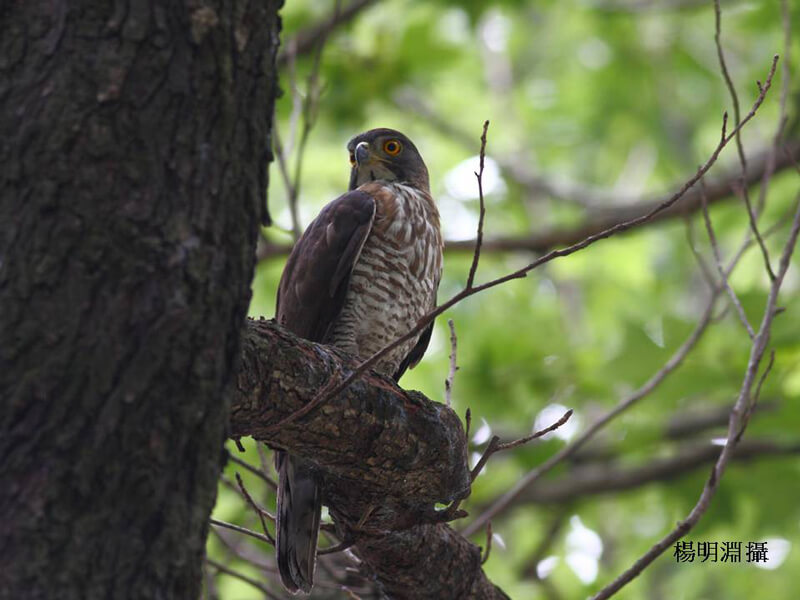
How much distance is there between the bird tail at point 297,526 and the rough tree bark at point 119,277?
1698mm

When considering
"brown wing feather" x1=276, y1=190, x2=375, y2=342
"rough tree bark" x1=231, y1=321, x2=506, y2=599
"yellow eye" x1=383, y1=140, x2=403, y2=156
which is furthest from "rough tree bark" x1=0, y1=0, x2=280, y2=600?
"yellow eye" x1=383, y1=140, x2=403, y2=156

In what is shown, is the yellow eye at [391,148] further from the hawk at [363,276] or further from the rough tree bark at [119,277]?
the rough tree bark at [119,277]

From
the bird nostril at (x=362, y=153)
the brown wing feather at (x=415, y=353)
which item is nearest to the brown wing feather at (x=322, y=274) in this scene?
the brown wing feather at (x=415, y=353)

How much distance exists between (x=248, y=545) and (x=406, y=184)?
2237mm

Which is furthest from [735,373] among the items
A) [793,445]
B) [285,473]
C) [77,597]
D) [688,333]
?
[77,597]

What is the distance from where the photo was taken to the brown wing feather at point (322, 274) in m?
4.05

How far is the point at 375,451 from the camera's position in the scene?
9.09ft

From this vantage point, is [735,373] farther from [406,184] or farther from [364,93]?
[364,93]

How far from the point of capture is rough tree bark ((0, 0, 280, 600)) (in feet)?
4.89

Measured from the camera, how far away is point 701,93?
1016cm

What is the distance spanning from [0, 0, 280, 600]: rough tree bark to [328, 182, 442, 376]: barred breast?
2391 millimetres

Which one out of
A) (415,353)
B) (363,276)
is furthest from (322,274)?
(415,353)

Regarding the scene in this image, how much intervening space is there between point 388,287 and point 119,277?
A: 2.63m

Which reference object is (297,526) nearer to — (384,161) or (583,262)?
(384,161)
